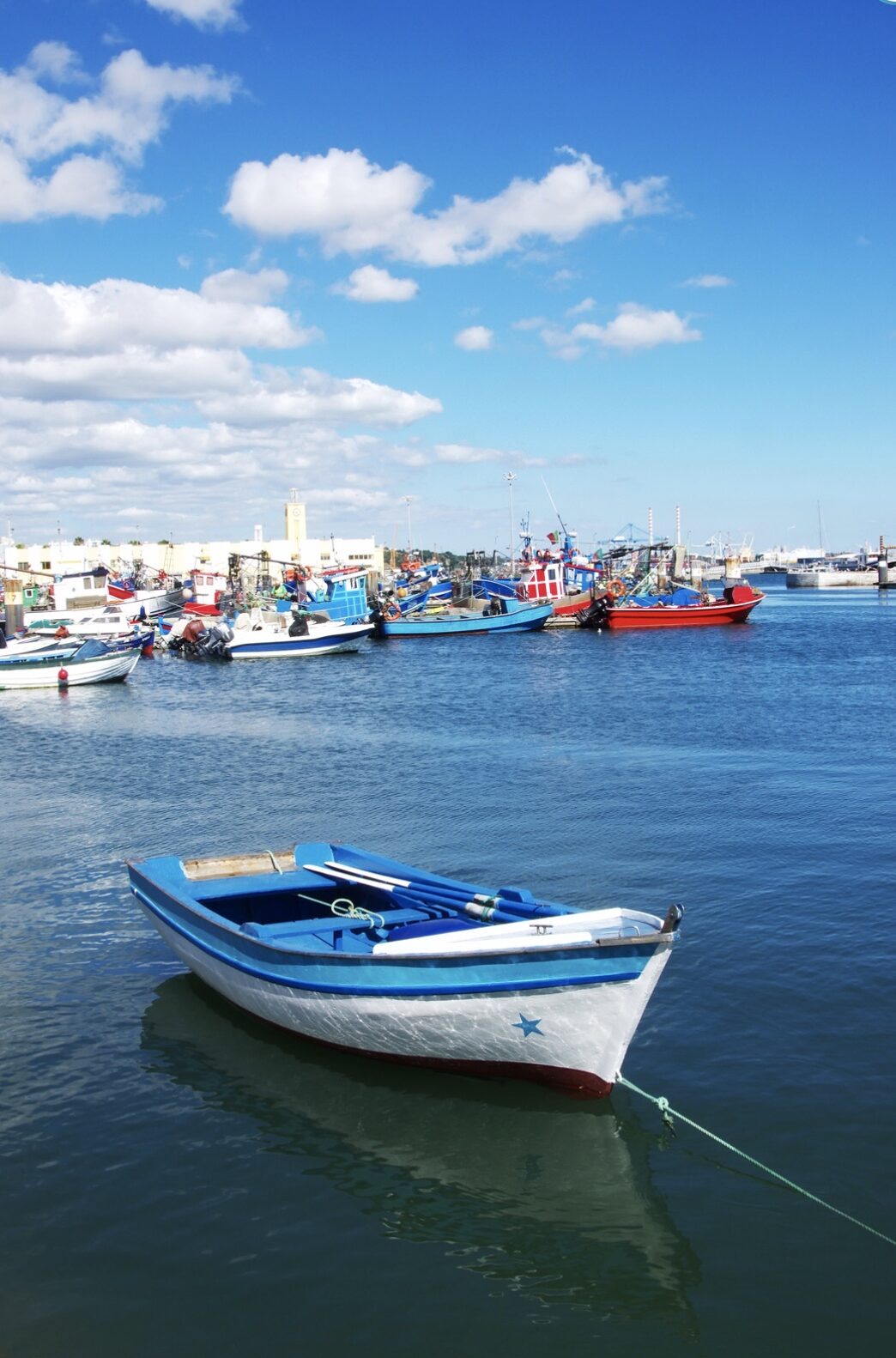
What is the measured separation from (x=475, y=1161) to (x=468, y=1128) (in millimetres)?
478

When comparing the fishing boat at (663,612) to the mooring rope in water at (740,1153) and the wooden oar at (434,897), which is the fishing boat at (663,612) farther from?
the mooring rope in water at (740,1153)

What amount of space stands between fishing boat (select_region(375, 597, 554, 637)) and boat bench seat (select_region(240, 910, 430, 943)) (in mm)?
64704

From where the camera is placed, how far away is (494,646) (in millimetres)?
69188

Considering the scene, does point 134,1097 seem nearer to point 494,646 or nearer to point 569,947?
point 569,947

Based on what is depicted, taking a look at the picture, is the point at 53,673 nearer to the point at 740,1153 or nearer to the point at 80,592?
the point at 80,592

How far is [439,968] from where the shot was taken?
941 cm

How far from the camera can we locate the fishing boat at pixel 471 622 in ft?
251

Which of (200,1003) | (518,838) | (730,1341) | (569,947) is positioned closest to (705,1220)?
(730,1341)

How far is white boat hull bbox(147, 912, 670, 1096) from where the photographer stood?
9.01 meters

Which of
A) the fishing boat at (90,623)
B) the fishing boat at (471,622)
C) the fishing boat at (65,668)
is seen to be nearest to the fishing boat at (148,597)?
the fishing boat at (90,623)

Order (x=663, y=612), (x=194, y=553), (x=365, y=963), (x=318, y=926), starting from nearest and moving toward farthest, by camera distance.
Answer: (x=365, y=963) → (x=318, y=926) → (x=663, y=612) → (x=194, y=553)

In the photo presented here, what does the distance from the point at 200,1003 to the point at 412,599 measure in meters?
73.7

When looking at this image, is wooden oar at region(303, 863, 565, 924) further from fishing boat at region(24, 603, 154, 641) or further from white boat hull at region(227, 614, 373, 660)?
fishing boat at region(24, 603, 154, 641)

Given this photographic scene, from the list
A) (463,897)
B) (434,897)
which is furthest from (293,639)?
(463,897)
